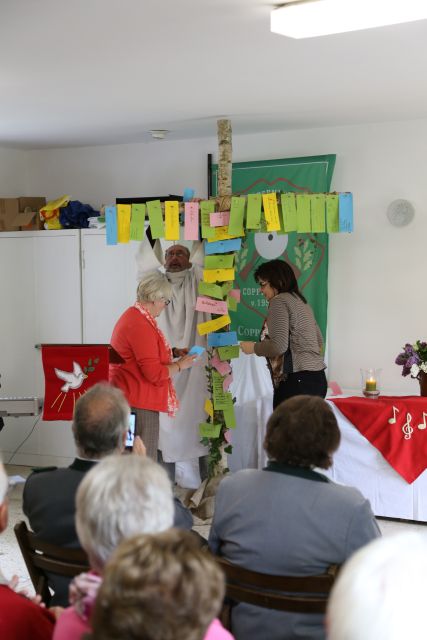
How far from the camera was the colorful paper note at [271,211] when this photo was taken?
4.73 m

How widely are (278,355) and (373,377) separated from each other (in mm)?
729

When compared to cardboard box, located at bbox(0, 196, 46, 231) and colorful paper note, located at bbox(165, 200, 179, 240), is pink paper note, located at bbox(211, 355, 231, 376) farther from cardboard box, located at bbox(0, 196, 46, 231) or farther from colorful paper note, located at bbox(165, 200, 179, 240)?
cardboard box, located at bbox(0, 196, 46, 231)

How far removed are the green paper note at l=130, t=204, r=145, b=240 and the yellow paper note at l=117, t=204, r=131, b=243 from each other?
0.15 feet

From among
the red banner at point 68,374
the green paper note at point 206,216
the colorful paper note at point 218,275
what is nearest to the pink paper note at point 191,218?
the green paper note at point 206,216

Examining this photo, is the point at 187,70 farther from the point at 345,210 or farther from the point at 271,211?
the point at 345,210

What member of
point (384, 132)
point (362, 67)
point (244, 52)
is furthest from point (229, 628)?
point (384, 132)

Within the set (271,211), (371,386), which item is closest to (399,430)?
(371,386)

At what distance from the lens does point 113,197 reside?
7.05 m

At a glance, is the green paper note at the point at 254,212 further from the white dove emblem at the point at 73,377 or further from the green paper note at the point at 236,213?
the white dove emblem at the point at 73,377

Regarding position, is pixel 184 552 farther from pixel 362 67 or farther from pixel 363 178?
pixel 363 178

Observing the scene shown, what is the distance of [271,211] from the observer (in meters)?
4.75

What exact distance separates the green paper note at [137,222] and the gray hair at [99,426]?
2.57m

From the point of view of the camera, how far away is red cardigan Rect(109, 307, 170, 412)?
4449 millimetres

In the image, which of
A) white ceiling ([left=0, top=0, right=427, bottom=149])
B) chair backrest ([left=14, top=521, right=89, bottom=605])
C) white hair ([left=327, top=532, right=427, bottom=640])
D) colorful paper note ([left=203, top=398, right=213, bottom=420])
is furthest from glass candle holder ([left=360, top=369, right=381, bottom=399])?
white hair ([left=327, top=532, right=427, bottom=640])
